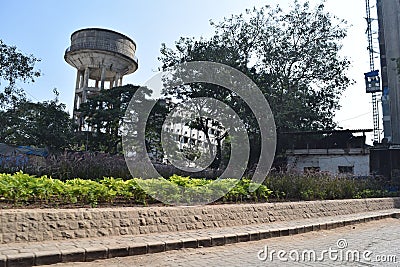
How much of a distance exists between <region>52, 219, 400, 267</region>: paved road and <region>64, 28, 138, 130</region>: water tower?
735 inches

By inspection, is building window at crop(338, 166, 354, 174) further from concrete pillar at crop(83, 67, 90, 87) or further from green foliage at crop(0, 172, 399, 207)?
concrete pillar at crop(83, 67, 90, 87)

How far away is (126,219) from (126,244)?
76cm

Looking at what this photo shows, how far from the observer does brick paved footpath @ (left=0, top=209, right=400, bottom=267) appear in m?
4.16

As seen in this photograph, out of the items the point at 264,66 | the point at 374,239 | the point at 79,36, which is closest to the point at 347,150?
the point at 264,66

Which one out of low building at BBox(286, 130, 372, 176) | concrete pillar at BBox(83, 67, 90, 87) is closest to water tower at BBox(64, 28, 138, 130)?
concrete pillar at BBox(83, 67, 90, 87)

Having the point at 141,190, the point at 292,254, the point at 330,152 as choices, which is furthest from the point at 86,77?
the point at 292,254

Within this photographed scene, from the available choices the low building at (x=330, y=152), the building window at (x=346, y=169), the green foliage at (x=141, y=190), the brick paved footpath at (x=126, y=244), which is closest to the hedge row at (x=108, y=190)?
the green foliage at (x=141, y=190)

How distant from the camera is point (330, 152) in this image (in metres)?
20.9

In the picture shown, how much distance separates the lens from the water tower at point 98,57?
23.8 metres

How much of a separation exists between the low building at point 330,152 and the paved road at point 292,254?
523 inches

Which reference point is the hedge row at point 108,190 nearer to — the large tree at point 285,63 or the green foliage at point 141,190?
the green foliage at point 141,190

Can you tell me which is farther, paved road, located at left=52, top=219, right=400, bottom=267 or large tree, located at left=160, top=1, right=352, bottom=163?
large tree, located at left=160, top=1, right=352, bottom=163

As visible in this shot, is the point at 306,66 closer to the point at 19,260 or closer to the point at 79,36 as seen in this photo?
the point at 79,36

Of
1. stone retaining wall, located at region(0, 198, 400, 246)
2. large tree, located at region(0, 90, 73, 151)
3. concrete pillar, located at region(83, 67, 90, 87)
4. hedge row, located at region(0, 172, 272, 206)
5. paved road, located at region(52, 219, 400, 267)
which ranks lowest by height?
paved road, located at region(52, 219, 400, 267)
